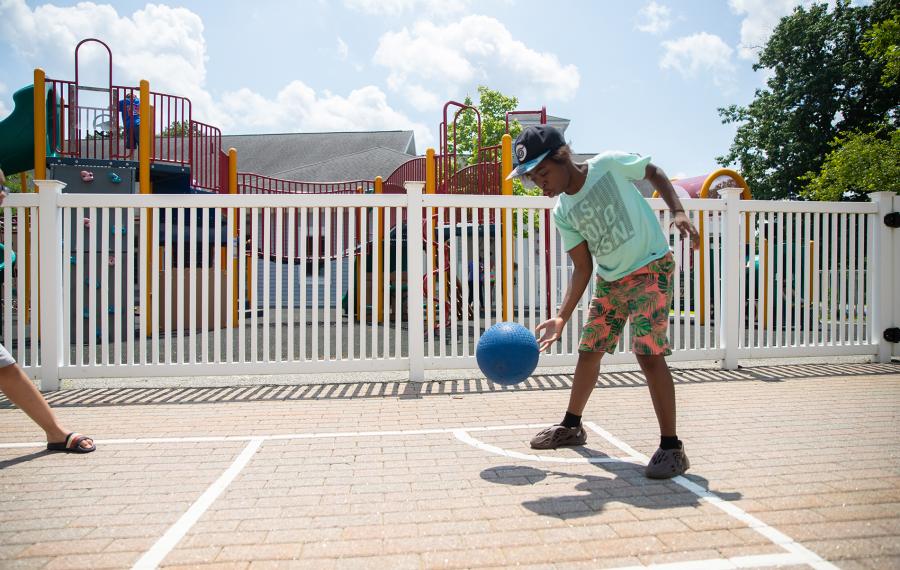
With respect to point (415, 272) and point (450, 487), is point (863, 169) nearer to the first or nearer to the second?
point (415, 272)

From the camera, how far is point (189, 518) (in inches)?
106

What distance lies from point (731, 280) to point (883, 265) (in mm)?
2077

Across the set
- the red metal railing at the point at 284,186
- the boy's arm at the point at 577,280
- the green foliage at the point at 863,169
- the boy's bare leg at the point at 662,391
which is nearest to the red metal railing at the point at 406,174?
the red metal railing at the point at 284,186

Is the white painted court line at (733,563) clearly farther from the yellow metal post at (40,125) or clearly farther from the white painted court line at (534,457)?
the yellow metal post at (40,125)

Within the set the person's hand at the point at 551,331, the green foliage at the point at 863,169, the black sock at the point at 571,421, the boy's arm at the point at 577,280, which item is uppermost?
the green foliage at the point at 863,169

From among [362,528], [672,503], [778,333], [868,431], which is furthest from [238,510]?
[778,333]

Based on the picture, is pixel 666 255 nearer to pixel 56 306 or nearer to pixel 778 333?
pixel 778 333

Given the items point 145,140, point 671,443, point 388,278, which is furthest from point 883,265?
point 145,140

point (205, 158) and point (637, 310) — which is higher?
point (205, 158)

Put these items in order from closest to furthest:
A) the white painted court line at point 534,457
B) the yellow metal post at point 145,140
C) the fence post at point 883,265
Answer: the white painted court line at point 534,457 → the fence post at point 883,265 → the yellow metal post at point 145,140

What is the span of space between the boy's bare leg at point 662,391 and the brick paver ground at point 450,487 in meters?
0.32

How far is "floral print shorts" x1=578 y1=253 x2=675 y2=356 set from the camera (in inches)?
130

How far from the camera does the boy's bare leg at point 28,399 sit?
369 centimetres

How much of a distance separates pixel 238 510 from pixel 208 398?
10.5 feet
